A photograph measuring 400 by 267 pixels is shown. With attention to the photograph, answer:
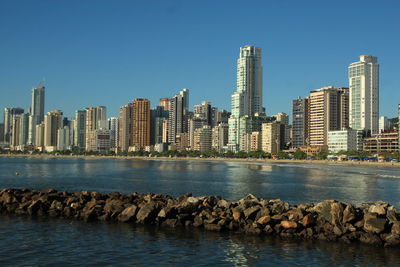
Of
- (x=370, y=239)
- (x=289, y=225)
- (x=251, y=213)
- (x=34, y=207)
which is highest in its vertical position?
(x=251, y=213)

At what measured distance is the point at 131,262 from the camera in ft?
79.5

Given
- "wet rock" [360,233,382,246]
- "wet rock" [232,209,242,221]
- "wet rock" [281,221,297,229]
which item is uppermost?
"wet rock" [232,209,242,221]

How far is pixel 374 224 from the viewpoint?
29422 mm

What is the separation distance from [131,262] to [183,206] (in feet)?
37.8

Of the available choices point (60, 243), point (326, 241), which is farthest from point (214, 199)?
point (60, 243)

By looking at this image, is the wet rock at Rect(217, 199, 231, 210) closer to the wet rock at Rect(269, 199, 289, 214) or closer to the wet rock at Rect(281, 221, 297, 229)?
the wet rock at Rect(269, 199, 289, 214)

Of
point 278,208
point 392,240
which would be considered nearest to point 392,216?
point 392,240

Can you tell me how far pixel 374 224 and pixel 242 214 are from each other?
913cm

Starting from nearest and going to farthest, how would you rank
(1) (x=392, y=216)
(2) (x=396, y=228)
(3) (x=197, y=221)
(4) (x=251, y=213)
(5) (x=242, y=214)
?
1. (2) (x=396, y=228)
2. (1) (x=392, y=216)
3. (4) (x=251, y=213)
4. (5) (x=242, y=214)
5. (3) (x=197, y=221)

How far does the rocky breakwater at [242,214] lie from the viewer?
29672 mm

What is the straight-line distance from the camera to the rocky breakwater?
2967 cm

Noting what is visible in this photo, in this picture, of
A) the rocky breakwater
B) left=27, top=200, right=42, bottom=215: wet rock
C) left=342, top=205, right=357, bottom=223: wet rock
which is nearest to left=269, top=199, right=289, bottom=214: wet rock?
the rocky breakwater

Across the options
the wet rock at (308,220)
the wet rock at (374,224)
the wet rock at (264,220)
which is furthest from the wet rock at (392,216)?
the wet rock at (264,220)

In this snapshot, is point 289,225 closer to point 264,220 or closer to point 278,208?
point 264,220
